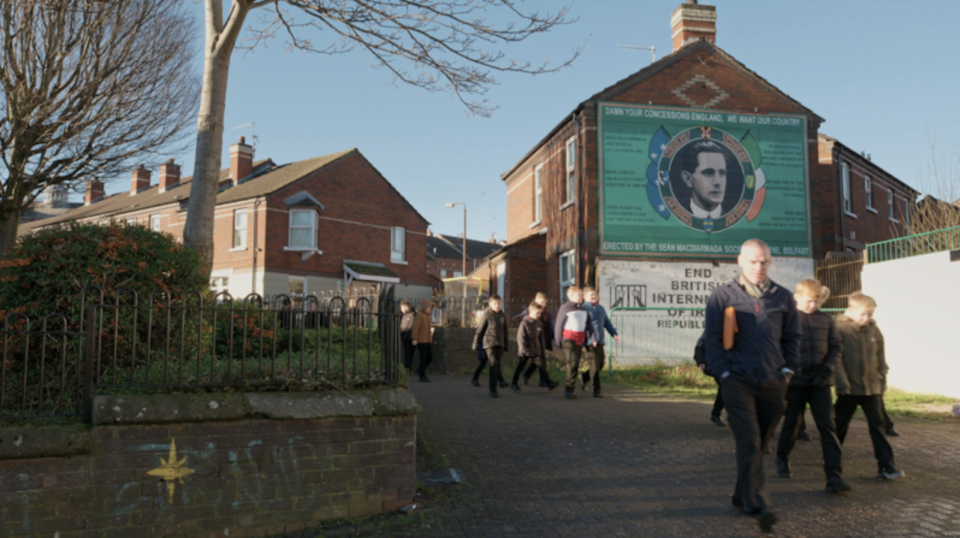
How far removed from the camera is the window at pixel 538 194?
22.3 m

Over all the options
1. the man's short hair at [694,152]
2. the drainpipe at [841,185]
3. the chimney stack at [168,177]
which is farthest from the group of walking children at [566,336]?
the chimney stack at [168,177]

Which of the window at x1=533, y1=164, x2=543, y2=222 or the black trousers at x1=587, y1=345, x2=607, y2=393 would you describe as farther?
the window at x1=533, y1=164, x2=543, y2=222

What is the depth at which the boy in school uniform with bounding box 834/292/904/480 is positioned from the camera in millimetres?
5816

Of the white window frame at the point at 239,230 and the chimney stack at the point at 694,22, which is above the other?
the chimney stack at the point at 694,22

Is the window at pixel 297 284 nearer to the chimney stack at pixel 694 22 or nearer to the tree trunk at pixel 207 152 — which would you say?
the chimney stack at pixel 694 22

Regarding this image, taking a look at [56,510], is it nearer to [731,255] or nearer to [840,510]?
[840,510]

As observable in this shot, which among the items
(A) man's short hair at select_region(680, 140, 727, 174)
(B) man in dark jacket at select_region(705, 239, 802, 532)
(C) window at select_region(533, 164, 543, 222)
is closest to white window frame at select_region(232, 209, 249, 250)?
(C) window at select_region(533, 164, 543, 222)

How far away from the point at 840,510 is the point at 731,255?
14.1m

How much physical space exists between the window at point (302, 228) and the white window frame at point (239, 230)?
201 centimetres

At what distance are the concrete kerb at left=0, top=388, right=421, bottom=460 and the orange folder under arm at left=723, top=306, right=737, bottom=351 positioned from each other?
223 centimetres

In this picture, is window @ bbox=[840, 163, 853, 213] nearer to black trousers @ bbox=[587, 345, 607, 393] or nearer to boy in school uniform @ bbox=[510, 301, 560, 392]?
black trousers @ bbox=[587, 345, 607, 393]

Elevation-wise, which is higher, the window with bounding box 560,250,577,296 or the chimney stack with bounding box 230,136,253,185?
the chimney stack with bounding box 230,136,253,185

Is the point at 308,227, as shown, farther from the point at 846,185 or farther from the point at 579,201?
the point at 846,185

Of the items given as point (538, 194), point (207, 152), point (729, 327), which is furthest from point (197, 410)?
point (538, 194)
